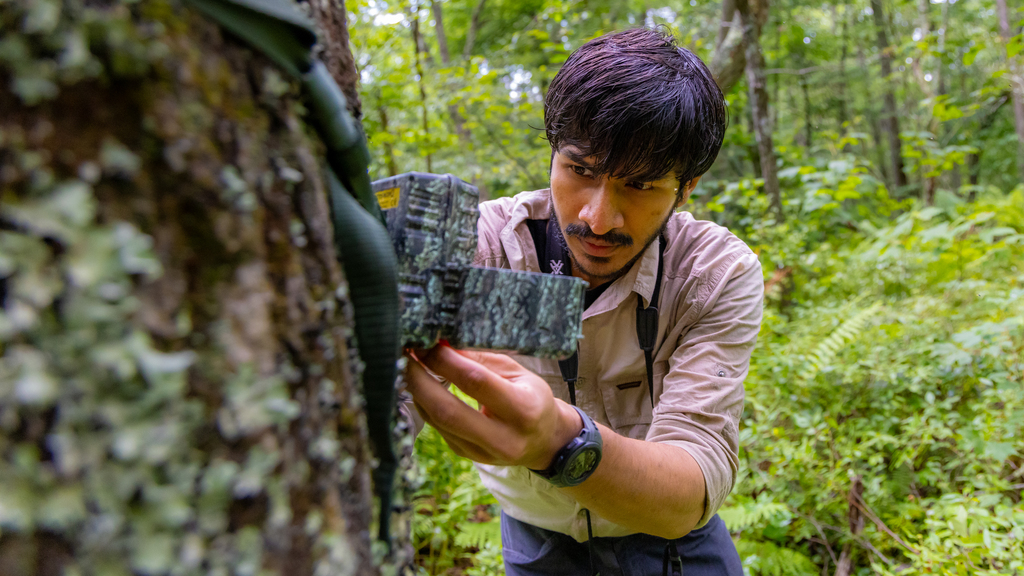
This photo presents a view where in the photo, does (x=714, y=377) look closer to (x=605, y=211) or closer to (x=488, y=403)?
(x=605, y=211)

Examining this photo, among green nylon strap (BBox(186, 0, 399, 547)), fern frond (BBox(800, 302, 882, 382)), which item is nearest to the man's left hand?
green nylon strap (BBox(186, 0, 399, 547))

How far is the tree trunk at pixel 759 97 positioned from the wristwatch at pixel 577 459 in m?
6.21

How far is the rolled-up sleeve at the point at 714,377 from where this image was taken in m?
1.98

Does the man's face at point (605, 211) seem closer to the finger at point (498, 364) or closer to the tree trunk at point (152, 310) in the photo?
the finger at point (498, 364)

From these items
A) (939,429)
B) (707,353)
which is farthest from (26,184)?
(939,429)

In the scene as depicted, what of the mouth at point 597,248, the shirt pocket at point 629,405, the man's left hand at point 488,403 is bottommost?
the shirt pocket at point 629,405

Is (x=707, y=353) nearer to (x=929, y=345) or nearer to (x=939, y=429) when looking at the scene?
(x=939, y=429)

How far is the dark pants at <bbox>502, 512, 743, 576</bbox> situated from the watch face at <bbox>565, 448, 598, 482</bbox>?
41.2 inches

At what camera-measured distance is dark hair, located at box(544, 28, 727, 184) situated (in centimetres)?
217

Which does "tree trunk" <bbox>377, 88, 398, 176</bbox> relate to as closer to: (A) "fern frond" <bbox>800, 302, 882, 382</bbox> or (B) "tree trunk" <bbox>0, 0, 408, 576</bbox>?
(A) "fern frond" <bbox>800, 302, 882, 382</bbox>

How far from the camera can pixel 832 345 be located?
15.3 ft

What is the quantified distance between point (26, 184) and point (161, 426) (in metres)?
0.25

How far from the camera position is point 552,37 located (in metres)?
8.99

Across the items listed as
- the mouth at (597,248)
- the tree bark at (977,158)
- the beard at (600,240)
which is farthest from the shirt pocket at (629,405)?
the tree bark at (977,158)
